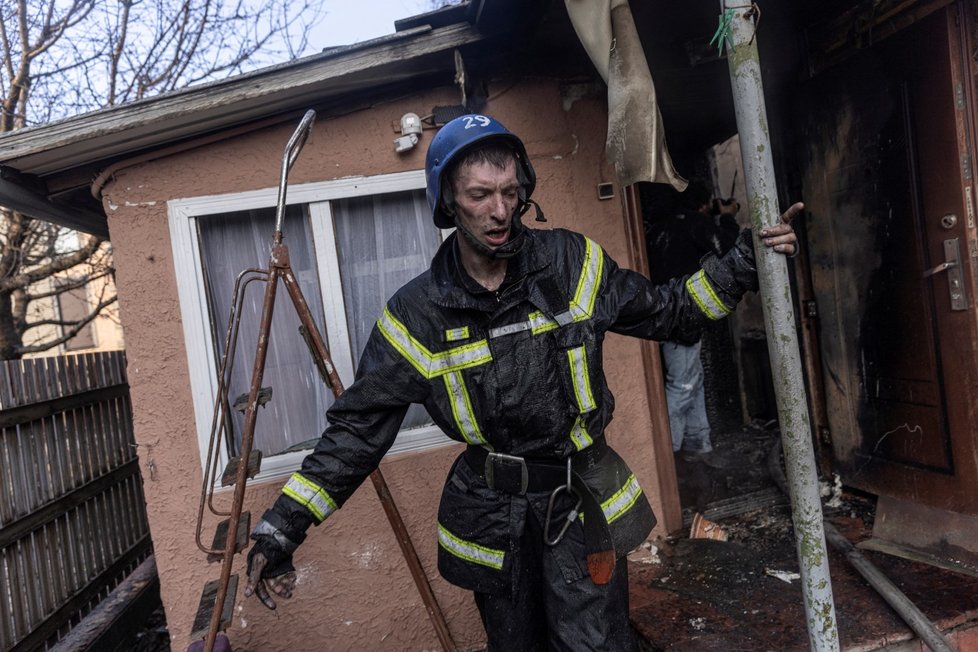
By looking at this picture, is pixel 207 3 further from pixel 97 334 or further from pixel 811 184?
pixel 97 334

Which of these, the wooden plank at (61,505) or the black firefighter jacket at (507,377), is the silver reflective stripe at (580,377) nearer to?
the black firefighter jacket at (507,377)

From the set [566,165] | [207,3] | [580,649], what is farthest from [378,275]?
[207,3]

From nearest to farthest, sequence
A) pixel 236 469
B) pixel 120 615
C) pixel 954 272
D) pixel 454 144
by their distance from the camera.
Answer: pixel 454 144 < pixel 236 469 < pixel 954 272 < pixel 120 615

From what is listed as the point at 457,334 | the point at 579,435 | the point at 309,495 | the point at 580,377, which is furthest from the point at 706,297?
the point at 309,495

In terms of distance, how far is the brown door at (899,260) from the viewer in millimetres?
2998

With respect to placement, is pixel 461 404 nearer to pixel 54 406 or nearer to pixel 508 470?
pixel 508 470

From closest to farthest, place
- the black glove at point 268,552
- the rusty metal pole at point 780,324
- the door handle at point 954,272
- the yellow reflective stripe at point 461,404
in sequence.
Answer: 1. the rusty metal pole at point 780,324
2. the black glove at point 268,552
3. the yellow reflective stripe at point 461,404
4. the door handle at point 954,272

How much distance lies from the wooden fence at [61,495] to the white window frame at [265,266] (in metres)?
1.34

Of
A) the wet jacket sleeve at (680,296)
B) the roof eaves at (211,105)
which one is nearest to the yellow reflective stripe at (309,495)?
the wet jacket sleeve at (680,296)

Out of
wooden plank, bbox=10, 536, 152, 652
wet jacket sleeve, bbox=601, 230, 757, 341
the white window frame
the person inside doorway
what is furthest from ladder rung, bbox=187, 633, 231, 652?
the person inside doorway

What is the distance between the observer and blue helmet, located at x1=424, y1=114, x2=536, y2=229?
6.55ft

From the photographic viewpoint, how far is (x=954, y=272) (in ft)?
9.89

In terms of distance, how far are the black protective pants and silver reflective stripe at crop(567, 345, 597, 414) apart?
42 cm

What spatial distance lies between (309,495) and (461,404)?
0.58m
